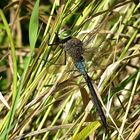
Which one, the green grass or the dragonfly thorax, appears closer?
the green grass

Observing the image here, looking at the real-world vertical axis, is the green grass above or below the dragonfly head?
below

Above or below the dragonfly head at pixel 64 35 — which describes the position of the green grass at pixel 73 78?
below

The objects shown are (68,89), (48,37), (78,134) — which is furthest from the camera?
(68,89)

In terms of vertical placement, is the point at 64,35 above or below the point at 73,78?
above

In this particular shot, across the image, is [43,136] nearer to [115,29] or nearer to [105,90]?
[105,90]

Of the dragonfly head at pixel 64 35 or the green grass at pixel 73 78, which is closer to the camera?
the green grass at pixel 73 78

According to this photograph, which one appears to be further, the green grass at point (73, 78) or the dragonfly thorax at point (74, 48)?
the dragonfly thorax at point (74, 48)

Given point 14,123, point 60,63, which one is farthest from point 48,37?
point 14,123
